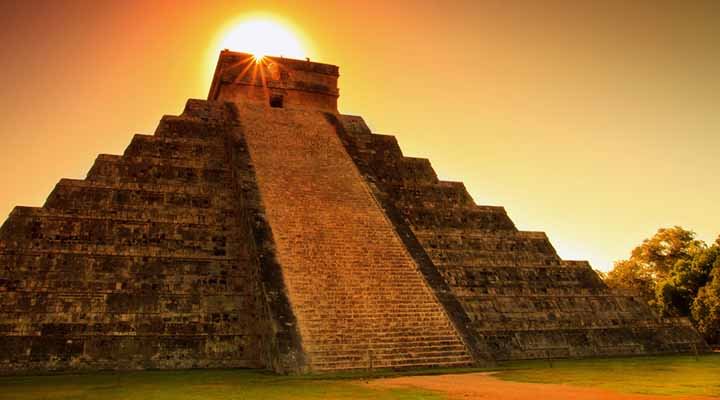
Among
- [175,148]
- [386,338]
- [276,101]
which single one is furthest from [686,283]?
[175,148]

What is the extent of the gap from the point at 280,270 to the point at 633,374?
27.4 ft

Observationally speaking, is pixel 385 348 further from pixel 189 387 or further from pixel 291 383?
pixel 189 387

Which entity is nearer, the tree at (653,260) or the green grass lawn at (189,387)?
the green grass lawn at (189,387)

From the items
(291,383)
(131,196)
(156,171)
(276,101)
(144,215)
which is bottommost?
(291,383)

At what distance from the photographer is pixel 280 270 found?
1464 centimetres

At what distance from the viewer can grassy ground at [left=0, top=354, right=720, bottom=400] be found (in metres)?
9.10

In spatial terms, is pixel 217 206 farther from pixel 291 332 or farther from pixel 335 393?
pixel 335 393

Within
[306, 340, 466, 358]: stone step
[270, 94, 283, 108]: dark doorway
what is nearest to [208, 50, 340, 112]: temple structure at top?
[270, 94, 283, 108]: dark doorway

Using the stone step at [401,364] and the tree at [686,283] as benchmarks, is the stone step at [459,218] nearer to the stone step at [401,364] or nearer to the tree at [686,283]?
the stone step at [401,364]

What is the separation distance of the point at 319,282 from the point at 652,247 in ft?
116

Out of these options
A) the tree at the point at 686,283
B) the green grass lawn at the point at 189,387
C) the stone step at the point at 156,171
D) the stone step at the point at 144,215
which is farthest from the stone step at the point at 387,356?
the tree at the point at 686,283

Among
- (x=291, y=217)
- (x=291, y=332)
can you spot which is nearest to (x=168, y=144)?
(x=291, y=217)

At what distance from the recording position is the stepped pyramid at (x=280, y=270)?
527 inches

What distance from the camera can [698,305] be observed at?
26328mm
